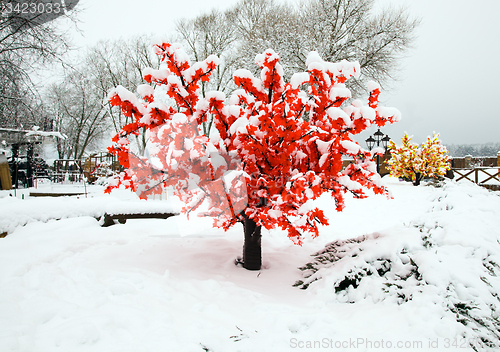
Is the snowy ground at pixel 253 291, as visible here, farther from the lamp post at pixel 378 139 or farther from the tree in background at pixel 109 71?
the tree in background at pixel 109 71

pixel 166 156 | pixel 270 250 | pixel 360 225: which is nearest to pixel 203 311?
pixel 166 156

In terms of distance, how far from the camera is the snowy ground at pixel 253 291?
5.61ft

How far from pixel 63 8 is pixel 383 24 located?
1524 centimetres

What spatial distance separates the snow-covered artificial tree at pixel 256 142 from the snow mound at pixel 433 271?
60 centimetres

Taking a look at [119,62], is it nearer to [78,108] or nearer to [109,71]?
[109,71]

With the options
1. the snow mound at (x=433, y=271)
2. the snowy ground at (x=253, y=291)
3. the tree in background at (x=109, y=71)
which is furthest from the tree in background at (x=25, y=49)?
the tree in background at (x=109, y=71)

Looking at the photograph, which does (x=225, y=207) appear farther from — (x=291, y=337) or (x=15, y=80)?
(x=15, y=80)

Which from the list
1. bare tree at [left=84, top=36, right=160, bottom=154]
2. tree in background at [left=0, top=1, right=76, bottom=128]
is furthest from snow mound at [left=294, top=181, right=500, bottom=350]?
bare tree at [left=84, top=36, right=160, bottom=154]

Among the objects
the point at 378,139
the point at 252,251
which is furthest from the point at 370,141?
the point at 252,251

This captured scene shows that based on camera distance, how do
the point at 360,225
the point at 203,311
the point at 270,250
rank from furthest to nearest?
the point at 360,225 → the point at 270,250 → the point at 203,311

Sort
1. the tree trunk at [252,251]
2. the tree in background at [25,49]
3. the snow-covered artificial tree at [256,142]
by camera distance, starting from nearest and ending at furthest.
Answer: the snow-covered artificial tree at [256,142] → the tree trunk at [252,251] → the tree in background at [25,49]

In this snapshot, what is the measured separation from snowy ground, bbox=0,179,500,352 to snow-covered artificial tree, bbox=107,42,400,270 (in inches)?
26.3

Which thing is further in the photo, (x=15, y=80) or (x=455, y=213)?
(x=15, y=80)

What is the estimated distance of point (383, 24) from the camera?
48.5ft
